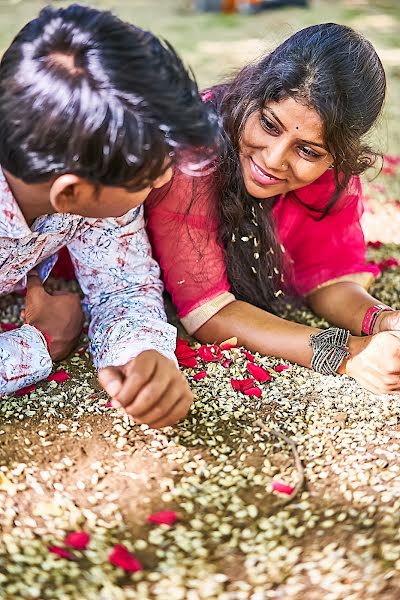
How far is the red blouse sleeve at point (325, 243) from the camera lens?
2.81 m

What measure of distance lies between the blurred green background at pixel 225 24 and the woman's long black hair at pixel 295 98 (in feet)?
9.73

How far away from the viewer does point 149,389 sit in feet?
6.20

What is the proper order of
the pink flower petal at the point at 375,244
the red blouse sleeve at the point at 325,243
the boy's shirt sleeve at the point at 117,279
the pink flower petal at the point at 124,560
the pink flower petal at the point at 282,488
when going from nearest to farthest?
the pink flower petal at the point at 124,560 < the pink flower petal at the point at 282,488 < the boy's shirt sleeve at the point at 117,279 < the red blouse sleeve at the point at 325,243 < the pink flower petal at the point at 375,244

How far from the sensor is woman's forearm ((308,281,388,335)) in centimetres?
271

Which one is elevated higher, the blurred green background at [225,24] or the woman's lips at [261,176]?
the woman's lips at [261,176]

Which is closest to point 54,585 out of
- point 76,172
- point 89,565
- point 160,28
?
point 89,565

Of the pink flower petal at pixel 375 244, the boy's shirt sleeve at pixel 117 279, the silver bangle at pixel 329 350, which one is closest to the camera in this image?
the boy's shirt sleeve at pixel 117 279

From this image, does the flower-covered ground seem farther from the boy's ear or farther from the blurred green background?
the blurred green background

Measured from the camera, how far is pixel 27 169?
185 cm

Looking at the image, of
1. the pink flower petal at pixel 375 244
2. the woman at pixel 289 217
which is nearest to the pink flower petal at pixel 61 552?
the woman at pixel 289 217

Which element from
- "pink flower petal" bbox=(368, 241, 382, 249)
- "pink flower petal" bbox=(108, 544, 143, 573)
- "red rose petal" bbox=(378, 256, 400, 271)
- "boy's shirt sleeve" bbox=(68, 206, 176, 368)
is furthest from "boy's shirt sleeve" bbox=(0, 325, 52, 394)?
"pink flower petal" bbox=(368, 241, 382, 249)

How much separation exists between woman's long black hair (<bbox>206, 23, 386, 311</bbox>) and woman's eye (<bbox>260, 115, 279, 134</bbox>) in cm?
4

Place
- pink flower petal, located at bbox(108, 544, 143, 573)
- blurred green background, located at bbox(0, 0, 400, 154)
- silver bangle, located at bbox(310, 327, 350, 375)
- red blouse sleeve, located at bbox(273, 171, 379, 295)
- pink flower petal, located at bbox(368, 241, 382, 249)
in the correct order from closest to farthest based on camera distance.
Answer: pink flower petal, located at bbox(108, 544, 143, 573) < silver bangle, located at bbox(310, 327, 350, 375) < red blouse sleeve, located at bbox(273, 171, 379, 295) < pink flower petal, located at bbox(368, 241, 382, 249) < blurred green background, located at bbox(0, 0, 400, 154)

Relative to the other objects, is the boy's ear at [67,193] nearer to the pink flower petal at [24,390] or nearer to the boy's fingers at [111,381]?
the boy's fingers at [111,381]
